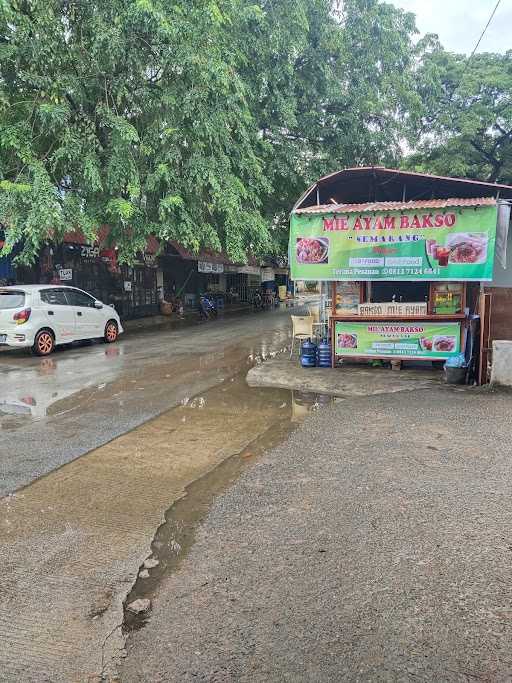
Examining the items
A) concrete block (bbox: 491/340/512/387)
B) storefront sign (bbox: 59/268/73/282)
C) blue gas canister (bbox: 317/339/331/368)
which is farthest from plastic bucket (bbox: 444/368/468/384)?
storefront sign (bbox: 59/268/73/282)

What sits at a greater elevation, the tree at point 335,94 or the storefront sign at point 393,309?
Result: the tree at point 335,94

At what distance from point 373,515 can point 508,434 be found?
271cm

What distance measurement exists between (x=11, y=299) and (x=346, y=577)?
10569 mm

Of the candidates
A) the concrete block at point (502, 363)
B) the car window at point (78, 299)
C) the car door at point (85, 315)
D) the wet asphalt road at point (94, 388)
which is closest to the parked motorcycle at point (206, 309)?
the wet asphalt road at point (94, 388)

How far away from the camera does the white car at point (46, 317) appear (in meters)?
11.4

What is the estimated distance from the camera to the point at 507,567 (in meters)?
3.18

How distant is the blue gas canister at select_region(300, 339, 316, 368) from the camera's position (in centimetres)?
997

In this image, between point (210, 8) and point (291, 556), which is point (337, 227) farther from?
point (291, 556)

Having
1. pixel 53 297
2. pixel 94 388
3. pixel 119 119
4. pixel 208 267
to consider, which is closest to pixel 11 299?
pixel 53 297

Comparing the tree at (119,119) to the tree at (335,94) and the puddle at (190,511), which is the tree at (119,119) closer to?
the tree at (335,94)

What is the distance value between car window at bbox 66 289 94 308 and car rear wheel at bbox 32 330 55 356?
1211 mm

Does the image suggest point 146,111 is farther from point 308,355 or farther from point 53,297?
point 308,355

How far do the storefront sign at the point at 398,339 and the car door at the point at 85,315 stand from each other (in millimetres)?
6727

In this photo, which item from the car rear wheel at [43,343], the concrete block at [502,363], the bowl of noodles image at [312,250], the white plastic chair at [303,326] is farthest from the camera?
the car rear wheel at [43,343]
